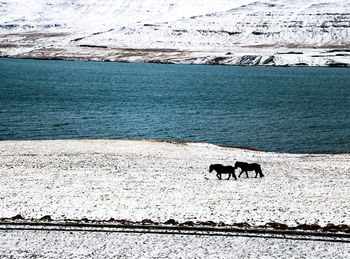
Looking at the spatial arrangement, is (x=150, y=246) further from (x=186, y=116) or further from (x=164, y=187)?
(x=186, y=116)

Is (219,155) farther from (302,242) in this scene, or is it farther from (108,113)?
(108,113)

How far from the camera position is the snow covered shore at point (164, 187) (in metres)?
20.7

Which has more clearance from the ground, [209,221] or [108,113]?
[209,221]

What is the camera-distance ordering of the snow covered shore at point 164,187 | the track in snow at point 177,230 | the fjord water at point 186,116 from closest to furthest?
the track in snow at point 177,230
the snow covered shore at point 164,187
the fjord water at point 186,116

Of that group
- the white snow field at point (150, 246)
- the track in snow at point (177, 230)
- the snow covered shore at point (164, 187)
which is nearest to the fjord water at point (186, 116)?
the snow covered shore at point (164, 187)

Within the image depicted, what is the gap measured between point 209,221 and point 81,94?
264 feet

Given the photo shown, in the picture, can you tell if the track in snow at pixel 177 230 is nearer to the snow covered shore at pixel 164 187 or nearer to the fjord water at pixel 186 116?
the snow covered shore at pixel 164 187

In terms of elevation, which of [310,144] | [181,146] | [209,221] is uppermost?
[209,221]

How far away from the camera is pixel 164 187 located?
2564 centimetres

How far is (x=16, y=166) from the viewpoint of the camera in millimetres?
30812

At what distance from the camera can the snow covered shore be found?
20656 millimetres

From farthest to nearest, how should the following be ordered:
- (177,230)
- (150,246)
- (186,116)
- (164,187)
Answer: (186,116)
(164,187)
(177,230)
(150,246)

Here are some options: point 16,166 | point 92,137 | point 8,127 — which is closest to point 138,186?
point 16,166

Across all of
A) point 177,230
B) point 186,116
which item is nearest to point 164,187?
point 177,230
